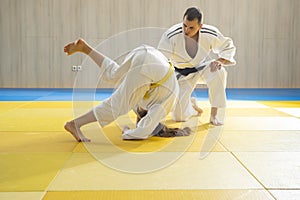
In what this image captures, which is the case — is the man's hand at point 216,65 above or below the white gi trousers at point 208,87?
above

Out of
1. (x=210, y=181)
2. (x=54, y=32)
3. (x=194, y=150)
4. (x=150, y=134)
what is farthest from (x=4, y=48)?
(x=210, y=181)

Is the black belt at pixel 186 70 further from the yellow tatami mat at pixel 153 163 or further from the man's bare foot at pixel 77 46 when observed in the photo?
the man's bare foot at pixel 77 46

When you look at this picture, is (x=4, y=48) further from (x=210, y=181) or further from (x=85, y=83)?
(x=210, y=181)

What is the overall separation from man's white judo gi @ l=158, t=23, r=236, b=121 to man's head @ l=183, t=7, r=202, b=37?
132 millimetres

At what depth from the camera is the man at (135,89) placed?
Answer: 11.7ft

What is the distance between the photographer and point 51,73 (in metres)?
10.4

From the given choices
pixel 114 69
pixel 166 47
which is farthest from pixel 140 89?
pixel 166 47

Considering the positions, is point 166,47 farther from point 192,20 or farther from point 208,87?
point 208,87

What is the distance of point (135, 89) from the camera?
3562 mm

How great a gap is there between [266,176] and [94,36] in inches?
326

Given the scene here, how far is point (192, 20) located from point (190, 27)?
89 millimetres

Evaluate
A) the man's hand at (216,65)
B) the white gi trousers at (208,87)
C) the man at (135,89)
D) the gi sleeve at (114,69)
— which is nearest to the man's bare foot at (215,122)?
the white gi trousers at (208,87)

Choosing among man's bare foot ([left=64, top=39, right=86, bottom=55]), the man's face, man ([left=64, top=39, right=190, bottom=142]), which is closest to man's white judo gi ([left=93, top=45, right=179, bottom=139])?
man ([left=64, top=39, right=190, bottom=142])

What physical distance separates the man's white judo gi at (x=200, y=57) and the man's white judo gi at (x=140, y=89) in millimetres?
1004
